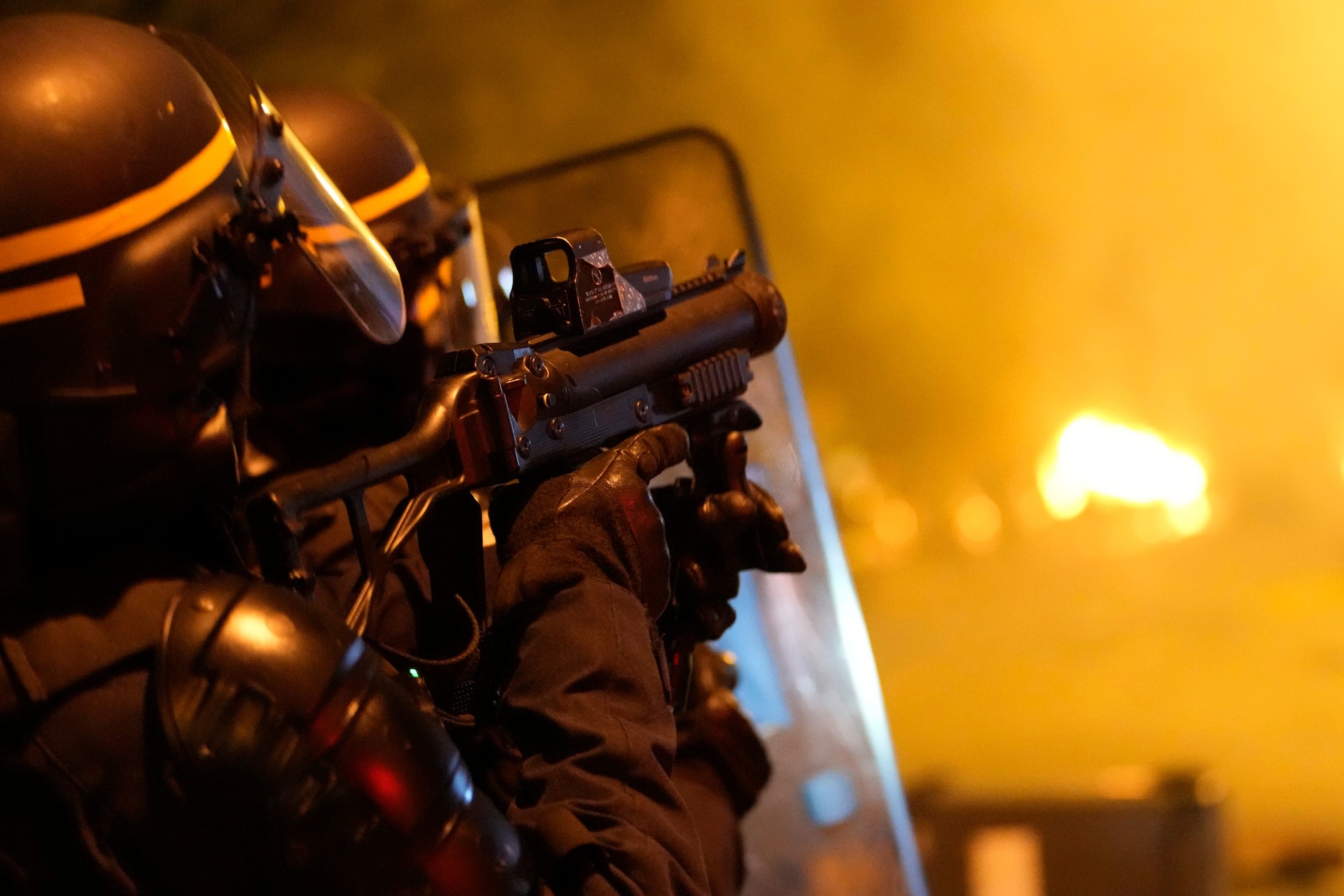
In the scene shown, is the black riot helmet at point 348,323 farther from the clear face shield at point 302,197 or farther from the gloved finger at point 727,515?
the gloved finger at point 727,515

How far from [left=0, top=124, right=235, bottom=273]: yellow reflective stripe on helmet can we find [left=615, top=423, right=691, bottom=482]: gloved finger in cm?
39

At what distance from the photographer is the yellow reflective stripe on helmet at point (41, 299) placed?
2.57ft

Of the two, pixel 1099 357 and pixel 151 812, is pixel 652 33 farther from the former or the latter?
pixel 151 812

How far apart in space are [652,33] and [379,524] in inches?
106

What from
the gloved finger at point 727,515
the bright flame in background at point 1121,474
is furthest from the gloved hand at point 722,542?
the bright flame in background at point 1121,474

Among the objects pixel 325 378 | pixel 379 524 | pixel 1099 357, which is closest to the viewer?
pixel 379 524

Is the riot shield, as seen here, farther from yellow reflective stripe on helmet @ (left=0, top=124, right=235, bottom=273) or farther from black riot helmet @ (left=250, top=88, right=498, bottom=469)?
yellow reflective stripe on helmet @ (left=0, top=124, right=235, bottom=273)

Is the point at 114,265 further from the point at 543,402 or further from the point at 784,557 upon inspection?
the point at 784,557

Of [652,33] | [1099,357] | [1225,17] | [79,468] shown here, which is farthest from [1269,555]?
[79,468]

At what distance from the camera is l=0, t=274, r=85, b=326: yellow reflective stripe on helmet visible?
782 mm

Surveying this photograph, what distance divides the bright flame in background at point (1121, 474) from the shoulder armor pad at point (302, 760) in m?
4.57

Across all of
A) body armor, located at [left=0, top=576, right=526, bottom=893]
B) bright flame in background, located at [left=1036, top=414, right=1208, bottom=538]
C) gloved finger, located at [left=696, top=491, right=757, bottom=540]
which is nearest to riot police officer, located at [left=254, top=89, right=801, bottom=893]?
gloved finger, located at [left=696, top=491, right=757, bottom=540]

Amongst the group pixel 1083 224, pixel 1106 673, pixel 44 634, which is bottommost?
pixel 1106 673

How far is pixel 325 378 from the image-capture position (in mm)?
1372
